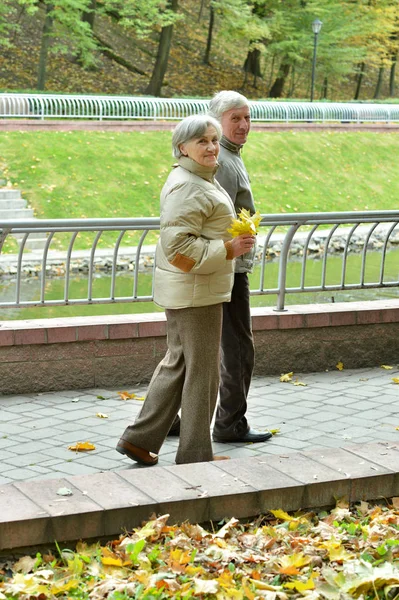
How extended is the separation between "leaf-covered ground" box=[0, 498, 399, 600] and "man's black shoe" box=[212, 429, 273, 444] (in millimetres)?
1596

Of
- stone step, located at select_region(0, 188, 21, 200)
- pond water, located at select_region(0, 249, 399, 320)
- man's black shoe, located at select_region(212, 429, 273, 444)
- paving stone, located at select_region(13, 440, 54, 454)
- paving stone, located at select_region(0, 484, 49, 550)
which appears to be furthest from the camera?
stone step, located at select_region(0, 188, 21, 200)

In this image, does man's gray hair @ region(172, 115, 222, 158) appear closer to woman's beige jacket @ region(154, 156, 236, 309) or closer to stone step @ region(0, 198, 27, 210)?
woman's beige jacket @ region(154, 156, 236, 309)

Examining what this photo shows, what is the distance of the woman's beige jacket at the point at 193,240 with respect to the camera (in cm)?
537

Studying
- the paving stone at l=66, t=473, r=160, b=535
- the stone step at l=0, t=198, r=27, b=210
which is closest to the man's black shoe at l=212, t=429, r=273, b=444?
the paving stone at l=66, t=473, r=160, b=535

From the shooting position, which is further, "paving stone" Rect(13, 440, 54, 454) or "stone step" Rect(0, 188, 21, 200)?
"stone step" Rect(0, 188, 21, 200)

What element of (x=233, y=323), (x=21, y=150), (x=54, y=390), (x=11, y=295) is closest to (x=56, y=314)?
(x=11, y=295)

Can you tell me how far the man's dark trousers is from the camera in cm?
638

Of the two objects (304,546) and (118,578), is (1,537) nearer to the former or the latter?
(118,578)

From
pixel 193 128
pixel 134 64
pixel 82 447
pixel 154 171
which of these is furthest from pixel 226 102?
pixel 134 64

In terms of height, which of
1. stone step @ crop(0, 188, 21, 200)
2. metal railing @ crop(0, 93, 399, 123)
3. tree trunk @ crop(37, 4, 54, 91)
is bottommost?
stone step @ crop(0, 188, 21, 200)

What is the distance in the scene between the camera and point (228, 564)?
4262mm

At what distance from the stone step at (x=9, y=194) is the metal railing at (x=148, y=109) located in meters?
5.18

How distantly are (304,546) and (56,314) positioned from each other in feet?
29.2

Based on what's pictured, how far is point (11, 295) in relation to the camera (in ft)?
51.3
